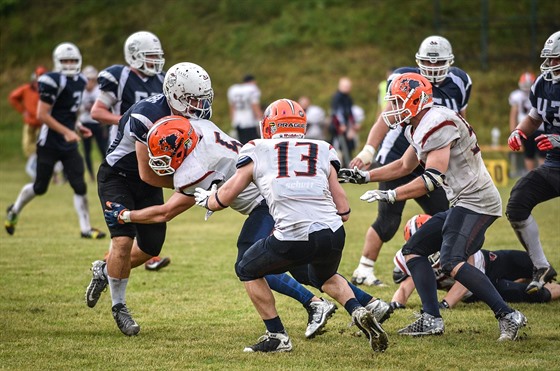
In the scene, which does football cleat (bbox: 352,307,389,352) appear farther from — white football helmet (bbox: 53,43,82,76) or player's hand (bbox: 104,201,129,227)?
white football helmet (bbox: 53,43,82,76)

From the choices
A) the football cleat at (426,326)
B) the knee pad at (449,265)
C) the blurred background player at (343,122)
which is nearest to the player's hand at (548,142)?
the knee pad at (449,265)

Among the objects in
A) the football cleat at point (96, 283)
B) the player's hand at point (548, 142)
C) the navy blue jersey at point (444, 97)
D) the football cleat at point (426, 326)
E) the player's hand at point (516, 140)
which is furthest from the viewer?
the navy blue jersey at point (444, 97)

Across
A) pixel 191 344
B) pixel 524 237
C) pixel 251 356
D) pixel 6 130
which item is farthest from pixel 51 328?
pixel 6 130

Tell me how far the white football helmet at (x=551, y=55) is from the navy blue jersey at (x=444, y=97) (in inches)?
31.8

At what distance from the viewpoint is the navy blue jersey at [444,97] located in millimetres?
7078

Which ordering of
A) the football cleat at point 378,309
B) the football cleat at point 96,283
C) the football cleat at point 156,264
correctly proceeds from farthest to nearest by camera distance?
the football cleat at point 156,264 → the football cleat at point 96,283 → the football cleat at point 378,309

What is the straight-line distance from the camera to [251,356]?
16.3 feet

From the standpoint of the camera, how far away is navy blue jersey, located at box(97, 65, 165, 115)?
754 cm

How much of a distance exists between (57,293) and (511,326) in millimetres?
3503

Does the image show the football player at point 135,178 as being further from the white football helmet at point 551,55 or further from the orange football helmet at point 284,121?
the white football helmet at point 551,55

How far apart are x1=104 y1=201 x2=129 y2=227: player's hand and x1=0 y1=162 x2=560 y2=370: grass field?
72 cm

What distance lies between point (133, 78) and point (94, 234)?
9.46 ft

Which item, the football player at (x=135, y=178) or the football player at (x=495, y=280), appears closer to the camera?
the football player at (x=135, y=178)

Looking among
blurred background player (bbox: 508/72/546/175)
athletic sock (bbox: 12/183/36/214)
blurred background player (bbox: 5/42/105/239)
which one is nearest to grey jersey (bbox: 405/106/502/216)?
blurred background player (bbox: 5/42/105/239)
